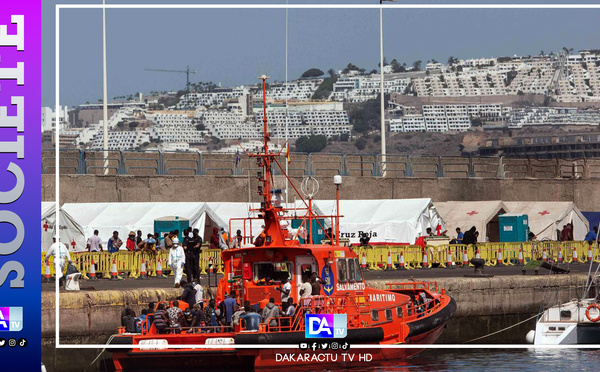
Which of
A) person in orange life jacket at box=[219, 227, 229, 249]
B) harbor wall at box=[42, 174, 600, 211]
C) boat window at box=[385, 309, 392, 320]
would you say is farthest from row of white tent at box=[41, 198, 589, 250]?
boat window at box=[385, 309, 392, 320]

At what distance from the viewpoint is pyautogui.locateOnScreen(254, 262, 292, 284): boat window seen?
25922 millimetres

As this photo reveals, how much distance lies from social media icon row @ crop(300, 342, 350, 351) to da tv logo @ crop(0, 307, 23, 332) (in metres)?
6.94

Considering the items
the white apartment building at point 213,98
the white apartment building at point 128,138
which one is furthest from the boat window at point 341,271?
the white apartment building at point 213,98

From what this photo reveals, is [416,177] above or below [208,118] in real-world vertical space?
below

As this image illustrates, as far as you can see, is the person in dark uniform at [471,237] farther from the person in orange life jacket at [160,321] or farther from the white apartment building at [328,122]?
the white apartment building at [328,122]

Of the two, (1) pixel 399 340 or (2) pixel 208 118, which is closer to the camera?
(1) pixel 399 340

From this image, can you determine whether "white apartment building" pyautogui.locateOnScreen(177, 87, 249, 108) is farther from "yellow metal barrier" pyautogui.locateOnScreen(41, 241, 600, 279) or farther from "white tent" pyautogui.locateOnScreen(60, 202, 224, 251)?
"yellow metal barrier" pyautogui.locateOnScreen(41, 241, 600, 279)

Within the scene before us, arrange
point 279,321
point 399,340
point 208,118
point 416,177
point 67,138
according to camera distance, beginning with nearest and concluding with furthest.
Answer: point 279,321
point 399,340
point 416,177
point 67,138
point 208,118

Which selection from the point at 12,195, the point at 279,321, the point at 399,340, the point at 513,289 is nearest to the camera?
the point at 12,195

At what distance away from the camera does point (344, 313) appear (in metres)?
25.0

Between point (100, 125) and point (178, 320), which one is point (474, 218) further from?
point (100, 125)

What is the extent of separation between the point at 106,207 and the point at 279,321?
18486mm

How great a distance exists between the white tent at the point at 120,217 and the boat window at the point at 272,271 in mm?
14485

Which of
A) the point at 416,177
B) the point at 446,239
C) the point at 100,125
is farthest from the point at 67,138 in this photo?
the point at 446,239
